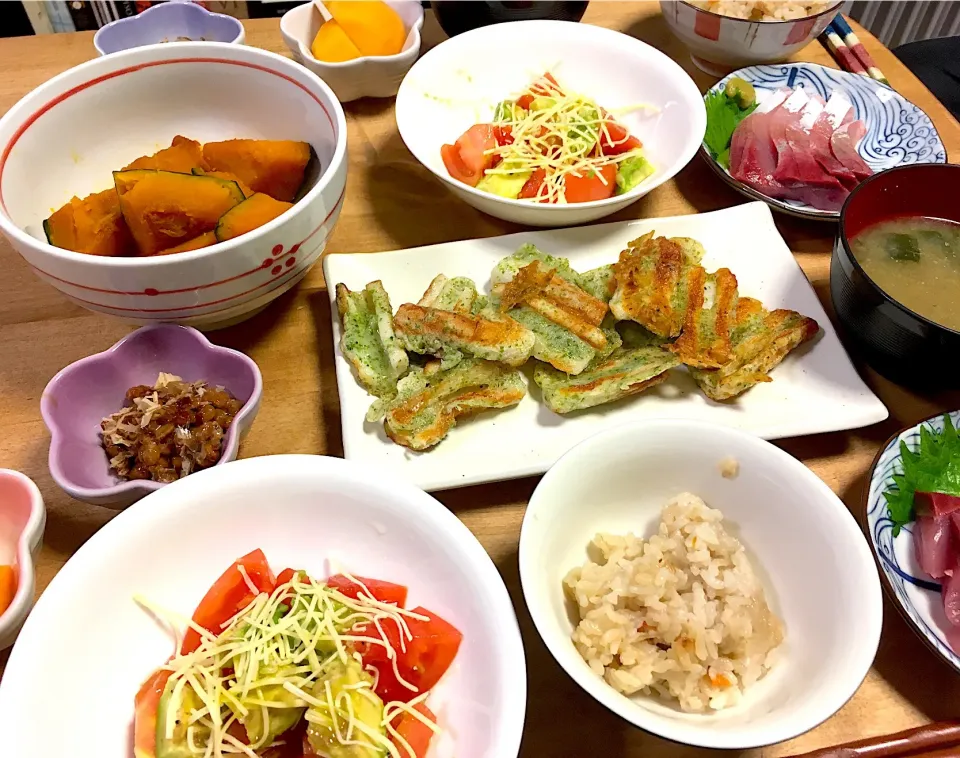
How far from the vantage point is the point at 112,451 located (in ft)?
4.22

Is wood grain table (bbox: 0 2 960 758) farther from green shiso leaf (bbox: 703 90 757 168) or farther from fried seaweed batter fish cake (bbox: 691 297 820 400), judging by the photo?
fried seaweed batter fish cake (bbox: 691 297 820 400)

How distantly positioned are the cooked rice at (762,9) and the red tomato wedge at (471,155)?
94 cm

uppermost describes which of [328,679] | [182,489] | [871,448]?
[182,489]

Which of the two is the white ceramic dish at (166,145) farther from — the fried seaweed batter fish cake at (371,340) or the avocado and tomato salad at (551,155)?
the avocado and tomato salad at (551,155)

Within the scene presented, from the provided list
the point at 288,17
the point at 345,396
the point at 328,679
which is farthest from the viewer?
the point at 288,17

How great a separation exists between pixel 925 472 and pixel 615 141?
3.77ft

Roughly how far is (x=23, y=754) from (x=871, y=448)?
1.54 meters

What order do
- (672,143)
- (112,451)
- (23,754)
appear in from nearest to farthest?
(23,754), (112,451), (672,143)

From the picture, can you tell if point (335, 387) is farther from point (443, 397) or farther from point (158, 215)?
point (158, 215)

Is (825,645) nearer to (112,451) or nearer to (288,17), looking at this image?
(112,451)

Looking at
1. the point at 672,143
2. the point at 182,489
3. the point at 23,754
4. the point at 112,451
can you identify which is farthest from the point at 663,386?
the point at 23,754

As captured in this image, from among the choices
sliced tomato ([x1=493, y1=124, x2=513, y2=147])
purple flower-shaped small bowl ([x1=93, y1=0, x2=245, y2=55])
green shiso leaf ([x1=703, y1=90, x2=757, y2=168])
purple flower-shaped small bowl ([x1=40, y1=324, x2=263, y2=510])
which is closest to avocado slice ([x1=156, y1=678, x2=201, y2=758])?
Result: purple flower-shaped small bowl ([x1=40, y1=324, x2=263, y2=510])

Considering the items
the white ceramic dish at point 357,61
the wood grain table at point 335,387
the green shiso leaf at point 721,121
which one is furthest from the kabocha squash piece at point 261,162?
the green shiso leaf at point 721,121

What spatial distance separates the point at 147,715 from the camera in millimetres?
971
